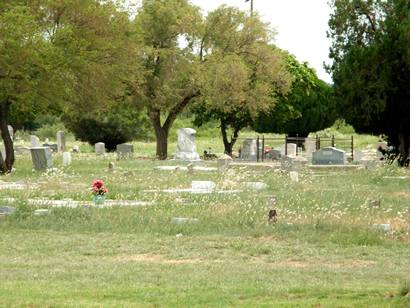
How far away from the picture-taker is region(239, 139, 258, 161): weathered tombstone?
53.0 metres

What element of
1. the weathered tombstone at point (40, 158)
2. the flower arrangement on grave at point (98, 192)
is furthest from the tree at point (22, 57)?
the flower arrangement on grave at point (98, 192)

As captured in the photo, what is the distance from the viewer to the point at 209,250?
15.2m

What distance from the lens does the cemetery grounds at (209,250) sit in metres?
10.3

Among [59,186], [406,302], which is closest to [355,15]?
[59,186]

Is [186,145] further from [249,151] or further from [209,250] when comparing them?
[209,250]

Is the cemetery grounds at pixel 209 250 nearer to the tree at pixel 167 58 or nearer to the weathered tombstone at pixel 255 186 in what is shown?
the weathered tombstone at pixel 255 186

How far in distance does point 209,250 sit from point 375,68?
26.3 m

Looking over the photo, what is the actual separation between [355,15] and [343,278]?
30.7m

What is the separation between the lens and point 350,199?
75.0ft

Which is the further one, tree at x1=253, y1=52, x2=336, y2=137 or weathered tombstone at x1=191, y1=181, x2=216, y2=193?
tree at x1=253, y1=52, x2=336, y2=137

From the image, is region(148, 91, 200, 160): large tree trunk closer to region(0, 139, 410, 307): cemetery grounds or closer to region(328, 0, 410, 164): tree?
region(328, 0, 410, 164): tree

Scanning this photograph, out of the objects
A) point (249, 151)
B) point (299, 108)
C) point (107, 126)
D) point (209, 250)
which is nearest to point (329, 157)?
point (249, 151)

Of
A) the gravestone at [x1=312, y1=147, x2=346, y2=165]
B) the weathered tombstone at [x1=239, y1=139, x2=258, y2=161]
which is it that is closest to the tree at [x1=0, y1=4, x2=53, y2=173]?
the gravestone at [x1=312, y1=147, x2=346, y2=165]

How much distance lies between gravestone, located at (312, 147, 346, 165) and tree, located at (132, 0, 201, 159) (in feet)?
39.3
